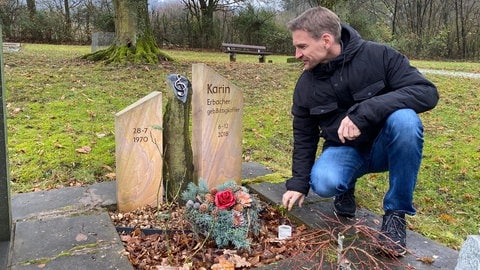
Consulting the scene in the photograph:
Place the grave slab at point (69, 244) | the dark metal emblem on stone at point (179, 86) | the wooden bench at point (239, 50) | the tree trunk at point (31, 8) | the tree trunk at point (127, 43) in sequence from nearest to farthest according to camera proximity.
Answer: the grave slab at point (69, 244) < the dark metal emblem on stone at point (179, 86) < the tree trunk at point (127, 43) < the wooden bench at point (239, 50) < the tree trunk at point (31, 8)

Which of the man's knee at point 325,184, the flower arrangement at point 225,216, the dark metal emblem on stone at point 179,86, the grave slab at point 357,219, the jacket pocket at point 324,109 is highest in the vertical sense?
the dark metal emblem on stone at point 179,86

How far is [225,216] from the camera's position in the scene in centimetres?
246

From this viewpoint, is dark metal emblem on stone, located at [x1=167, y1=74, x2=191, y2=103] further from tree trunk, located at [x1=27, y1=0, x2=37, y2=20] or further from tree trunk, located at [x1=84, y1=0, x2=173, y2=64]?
tree trunk, located at [x1=27, y1=0, x2=37, y2=20]

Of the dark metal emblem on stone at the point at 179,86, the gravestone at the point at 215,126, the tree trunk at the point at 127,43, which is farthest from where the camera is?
the tree trunk at the point at 127,43

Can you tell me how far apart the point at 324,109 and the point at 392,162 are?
0.51 meters

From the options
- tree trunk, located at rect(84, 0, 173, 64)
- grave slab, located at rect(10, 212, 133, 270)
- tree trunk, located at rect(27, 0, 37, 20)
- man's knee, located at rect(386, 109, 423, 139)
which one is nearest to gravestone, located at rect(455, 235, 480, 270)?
man's knee, located at rect(386, 109, 423, 139)

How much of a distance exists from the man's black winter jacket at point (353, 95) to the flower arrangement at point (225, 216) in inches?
11.8

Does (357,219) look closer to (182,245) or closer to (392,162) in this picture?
(392,162)

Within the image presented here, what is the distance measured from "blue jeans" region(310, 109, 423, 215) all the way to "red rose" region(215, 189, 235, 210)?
490 mm

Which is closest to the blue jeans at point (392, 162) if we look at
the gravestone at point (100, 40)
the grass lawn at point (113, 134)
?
the grass lawn at point (113, 134)

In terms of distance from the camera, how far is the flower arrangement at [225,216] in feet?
7.95

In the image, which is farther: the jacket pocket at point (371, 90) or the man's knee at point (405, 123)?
the jacket pocket at point (371, 90)


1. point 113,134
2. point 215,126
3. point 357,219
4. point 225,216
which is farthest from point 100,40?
point 357,219

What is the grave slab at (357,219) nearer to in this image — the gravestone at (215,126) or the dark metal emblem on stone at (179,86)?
the gravestone at (215,126)
